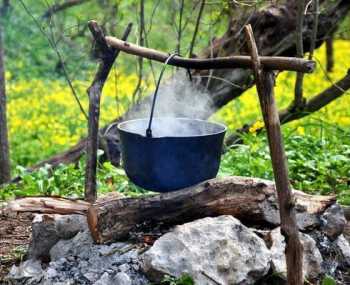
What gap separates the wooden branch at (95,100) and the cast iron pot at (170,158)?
11.8 inches

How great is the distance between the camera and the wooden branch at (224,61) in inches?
118

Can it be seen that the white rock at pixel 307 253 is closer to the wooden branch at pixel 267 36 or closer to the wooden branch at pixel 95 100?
the wooden branch at pixel 95 100

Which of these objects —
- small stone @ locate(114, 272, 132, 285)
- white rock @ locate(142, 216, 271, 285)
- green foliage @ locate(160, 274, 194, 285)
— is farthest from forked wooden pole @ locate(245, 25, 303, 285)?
small stone @ locate(114, 272, 132, 285)

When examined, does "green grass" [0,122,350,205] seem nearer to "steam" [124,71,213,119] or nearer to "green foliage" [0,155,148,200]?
"green foliage" [0,155,148,200]

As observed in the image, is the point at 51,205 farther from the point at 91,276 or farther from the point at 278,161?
the point at 278,161

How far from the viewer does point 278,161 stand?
312 centimetres

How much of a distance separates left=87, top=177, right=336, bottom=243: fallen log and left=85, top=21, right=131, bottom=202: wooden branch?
44cm

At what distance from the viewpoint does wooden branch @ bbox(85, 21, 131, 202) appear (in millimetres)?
3953

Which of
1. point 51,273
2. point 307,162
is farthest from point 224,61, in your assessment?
point 307,162

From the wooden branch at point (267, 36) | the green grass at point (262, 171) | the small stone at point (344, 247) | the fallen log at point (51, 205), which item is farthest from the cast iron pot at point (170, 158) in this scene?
the wooden branch at point (267, 36)

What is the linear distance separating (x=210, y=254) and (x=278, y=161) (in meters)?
0.69

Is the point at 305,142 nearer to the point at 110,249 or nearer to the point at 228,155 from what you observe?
the point at 228,155

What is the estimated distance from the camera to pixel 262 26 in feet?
21.1

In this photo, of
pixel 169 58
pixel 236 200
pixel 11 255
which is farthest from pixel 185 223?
pixel 11 255
